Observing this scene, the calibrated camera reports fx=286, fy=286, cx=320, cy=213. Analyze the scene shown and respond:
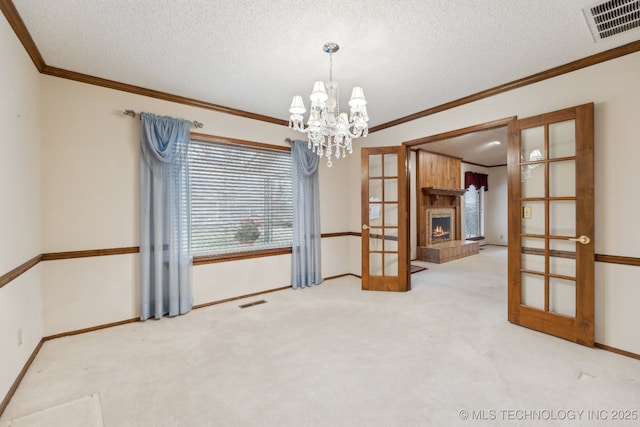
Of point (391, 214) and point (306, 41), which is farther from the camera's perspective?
point (391, 214)

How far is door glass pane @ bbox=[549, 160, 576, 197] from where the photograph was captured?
8.66ft

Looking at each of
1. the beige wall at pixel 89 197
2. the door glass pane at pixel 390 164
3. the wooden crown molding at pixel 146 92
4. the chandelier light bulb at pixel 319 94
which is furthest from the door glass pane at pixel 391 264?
the beige wall at pixel 89 197

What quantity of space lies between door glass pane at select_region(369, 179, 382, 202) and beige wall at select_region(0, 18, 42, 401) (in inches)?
148

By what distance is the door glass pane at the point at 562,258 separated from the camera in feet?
8.70

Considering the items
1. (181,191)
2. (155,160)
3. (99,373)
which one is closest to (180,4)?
(155,160)

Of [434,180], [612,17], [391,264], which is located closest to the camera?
[612,17]

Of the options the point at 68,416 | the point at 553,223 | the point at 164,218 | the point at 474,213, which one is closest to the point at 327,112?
the point at 164,218

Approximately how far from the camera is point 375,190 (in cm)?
437

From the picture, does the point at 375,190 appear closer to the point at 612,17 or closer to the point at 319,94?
the point at 319,94

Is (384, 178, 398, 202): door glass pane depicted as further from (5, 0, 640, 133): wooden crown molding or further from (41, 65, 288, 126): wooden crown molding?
(41, 65, 288, 126): wooden crown molding

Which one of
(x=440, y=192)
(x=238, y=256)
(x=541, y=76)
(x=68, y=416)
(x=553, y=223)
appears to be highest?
(x=541, y=76)

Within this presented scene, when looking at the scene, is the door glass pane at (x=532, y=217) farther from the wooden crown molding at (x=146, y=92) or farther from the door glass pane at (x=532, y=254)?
the wooden crown molding at (x=146, y=92)

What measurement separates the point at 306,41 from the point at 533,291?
321 cm

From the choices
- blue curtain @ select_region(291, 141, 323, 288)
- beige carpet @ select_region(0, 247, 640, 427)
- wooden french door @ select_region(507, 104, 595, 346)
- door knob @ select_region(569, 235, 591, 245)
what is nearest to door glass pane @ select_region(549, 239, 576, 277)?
wooden french door @ select_region(507, 104, 595, 346)
